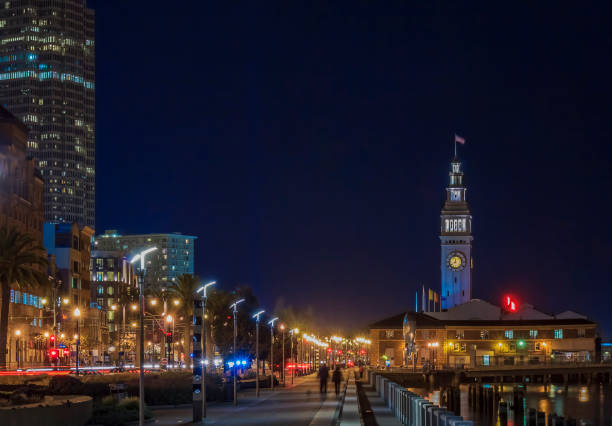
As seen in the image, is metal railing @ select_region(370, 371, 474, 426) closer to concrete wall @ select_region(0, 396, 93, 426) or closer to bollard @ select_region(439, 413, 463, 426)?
bollard @ select_region(439, 413, 463, 426)

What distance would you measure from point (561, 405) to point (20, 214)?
68.5m

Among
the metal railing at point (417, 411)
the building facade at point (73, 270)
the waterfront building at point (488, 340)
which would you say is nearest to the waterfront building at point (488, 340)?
the waterfront building at point (488, 340)

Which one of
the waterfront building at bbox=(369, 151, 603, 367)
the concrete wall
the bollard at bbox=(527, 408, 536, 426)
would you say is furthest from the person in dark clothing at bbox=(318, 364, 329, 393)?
the waterfront building at bbox=(369, 151, 603, 367)

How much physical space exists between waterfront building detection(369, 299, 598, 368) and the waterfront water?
12.1 meters

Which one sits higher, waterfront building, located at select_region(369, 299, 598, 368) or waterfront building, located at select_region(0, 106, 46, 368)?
waterfront building, located at select_region(0, 106, 46, 368)

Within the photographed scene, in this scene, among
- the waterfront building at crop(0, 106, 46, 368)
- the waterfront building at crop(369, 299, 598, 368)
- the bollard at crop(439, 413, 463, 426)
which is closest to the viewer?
the bollard at crop(439, 413, 463, 426)

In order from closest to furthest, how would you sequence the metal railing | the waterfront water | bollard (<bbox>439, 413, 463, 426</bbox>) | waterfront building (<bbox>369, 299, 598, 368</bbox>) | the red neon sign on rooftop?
bollard (<bbox>439, 413, 463, 426</bbox>), the metal railing, the waterfront water, waterfront building (<bbox>369, 299, 598, 368</bbox>), the red neon sign on rooftop

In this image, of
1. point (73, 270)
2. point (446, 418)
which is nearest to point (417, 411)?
point (446, 418)

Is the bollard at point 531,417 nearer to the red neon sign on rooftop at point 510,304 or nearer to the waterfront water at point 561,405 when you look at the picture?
the waterfront water at point 561,405

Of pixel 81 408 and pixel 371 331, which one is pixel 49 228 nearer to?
pixel 371 331

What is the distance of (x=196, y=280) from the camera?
115875 millimetres

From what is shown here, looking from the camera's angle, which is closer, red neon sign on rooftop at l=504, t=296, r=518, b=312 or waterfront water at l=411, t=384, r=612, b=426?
waterfront water at l=411, t=384, r=612, b=426

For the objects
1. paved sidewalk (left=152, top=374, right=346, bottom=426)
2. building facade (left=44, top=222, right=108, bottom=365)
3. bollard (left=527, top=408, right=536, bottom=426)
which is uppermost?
building facade (left=44, top=222, right=108, bottom=365)

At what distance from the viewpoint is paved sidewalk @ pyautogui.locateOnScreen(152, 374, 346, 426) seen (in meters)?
41.8
